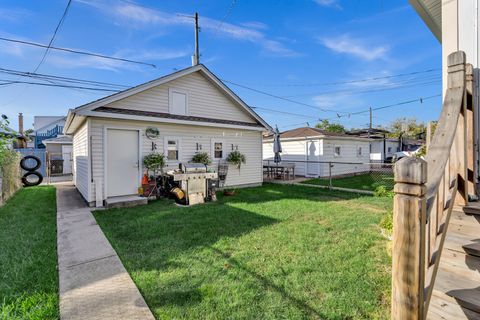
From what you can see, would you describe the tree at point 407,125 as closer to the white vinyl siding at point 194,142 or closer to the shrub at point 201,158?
the white vinyl siding at point 194,142

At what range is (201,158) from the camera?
910 centimetres

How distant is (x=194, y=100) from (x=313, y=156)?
8.28 metres

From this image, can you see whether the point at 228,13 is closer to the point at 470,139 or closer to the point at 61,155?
the point at 470,139

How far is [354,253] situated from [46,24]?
13.3 m

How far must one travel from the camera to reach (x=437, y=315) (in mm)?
1749

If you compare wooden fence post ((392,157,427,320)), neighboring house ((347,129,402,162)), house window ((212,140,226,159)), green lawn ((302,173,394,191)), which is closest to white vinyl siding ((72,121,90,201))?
house window ((212,140,226,159))

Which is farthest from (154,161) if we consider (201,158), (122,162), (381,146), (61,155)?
(381,146)

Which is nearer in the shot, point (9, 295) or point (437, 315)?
point (437, 315)

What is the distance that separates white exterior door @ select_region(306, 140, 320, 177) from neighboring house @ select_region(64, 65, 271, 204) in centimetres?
443

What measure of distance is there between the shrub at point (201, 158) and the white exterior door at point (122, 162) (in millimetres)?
2064

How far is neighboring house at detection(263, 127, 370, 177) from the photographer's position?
14000 mm

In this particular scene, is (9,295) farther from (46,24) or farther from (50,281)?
(46,24)

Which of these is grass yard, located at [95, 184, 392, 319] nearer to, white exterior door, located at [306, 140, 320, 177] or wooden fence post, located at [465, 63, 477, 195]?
wooden fence post, located at [465, 63, 477, 195]

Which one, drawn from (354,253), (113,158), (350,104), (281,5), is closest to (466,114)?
(354,253)
